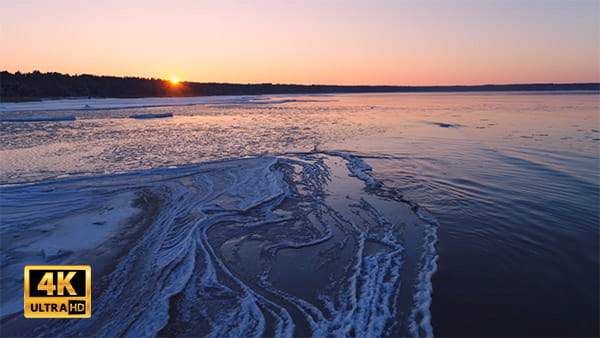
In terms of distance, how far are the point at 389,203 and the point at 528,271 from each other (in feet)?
9.47

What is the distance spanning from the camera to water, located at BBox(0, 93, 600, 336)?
3523 mm

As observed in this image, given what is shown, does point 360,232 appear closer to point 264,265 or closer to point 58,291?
point 264,265

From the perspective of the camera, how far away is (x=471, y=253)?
474cm

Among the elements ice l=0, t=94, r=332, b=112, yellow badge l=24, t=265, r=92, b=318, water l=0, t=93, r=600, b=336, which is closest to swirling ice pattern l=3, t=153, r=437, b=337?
water l=0, t=93, r=600, b=336

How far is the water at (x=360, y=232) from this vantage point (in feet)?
11.6

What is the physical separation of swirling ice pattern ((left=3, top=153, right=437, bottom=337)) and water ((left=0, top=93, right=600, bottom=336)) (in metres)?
0.03

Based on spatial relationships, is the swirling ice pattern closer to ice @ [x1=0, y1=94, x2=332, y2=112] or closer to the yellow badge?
the yellow badge

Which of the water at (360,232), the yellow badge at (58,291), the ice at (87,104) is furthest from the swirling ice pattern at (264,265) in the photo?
the ice at (87,104)

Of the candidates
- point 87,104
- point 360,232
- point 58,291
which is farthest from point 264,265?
point 87,104

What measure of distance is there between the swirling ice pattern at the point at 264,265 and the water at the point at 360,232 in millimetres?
27

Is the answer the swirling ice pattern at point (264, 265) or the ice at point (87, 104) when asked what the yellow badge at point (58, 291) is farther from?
the ice at point (87, 104)

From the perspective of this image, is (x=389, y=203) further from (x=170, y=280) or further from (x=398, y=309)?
(x=170, y=280)


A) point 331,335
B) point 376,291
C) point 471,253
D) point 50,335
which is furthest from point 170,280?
point 471,253

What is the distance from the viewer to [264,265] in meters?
4.46
